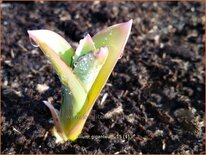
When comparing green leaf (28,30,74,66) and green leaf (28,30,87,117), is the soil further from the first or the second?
green leaf (28,30,74,66)

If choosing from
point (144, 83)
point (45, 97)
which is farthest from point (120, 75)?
point (45, 97)

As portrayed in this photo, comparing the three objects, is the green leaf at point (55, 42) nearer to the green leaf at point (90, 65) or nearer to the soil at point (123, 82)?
the green leaf at point (90, 65)

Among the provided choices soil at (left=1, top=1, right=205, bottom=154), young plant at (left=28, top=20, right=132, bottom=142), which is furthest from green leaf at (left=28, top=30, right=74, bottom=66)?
soil at (left=1, top=1, right=205, bottom=154)

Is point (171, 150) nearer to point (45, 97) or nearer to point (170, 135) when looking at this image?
point (170, 135)

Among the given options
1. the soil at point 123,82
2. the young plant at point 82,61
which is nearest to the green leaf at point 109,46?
the young plant at point 82,61

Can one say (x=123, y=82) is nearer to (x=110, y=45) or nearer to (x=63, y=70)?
(x=110, y=45)

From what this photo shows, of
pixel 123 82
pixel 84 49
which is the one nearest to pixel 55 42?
pixel 84 49
